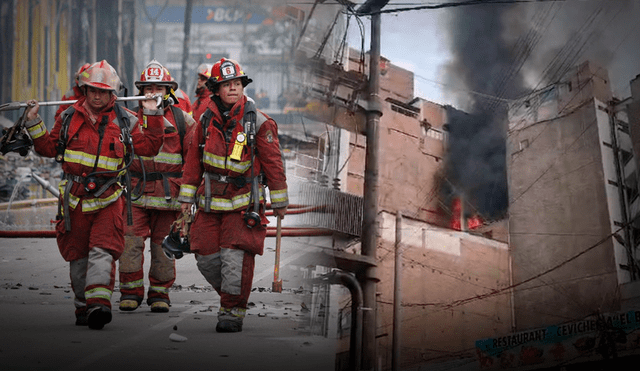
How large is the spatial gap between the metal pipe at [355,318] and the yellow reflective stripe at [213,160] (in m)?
1.70

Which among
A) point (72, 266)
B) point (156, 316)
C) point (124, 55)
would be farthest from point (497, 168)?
point (124, 55)

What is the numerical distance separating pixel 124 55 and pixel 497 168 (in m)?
4.13

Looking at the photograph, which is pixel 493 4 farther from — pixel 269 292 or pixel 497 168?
pixel 269 292

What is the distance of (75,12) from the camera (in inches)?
247

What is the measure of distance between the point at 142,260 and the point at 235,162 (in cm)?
105

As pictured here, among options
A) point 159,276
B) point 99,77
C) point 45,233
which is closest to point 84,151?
point 99,77

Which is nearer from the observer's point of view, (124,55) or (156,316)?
(156,316)

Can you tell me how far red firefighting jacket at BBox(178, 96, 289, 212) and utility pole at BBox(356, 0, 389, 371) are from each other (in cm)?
122

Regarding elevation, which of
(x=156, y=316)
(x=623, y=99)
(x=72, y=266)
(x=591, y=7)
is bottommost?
(x=156, y=316)

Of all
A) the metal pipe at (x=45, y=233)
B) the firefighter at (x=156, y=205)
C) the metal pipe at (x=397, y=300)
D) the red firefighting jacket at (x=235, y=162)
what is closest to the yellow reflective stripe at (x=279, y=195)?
the red firefighting jacket at (x=235, y=162)

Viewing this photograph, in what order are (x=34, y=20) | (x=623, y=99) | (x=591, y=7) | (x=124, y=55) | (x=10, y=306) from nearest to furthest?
(x=10, y=306), (x=623, y=99), (x=591, y=7), (x=34, y=20), (x=124, y=55)

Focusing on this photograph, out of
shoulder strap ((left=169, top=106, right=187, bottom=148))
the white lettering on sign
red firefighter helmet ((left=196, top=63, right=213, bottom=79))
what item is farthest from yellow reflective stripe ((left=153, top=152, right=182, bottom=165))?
the white lettering on sign

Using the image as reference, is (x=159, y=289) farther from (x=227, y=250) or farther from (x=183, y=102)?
(x=183, y=102)

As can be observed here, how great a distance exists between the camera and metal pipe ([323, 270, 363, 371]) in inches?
181
